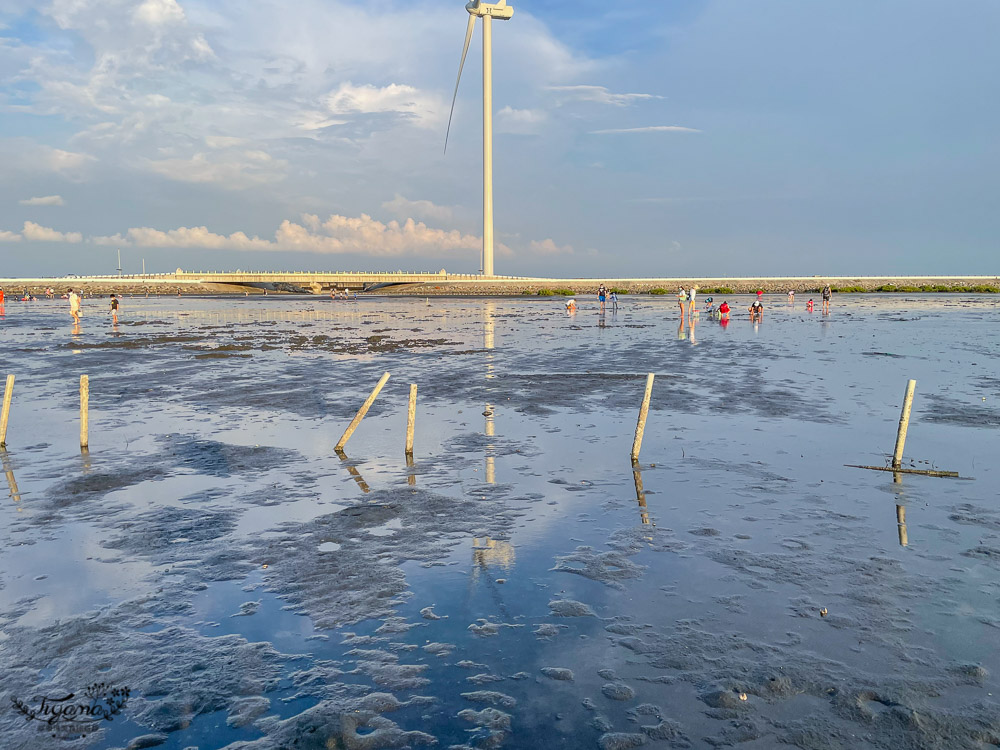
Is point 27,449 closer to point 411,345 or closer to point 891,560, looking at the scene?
point 891,560

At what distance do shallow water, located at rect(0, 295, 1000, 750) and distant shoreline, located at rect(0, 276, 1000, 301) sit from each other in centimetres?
12401

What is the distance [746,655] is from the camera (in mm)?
9023

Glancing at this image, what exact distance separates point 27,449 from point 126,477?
4.99m

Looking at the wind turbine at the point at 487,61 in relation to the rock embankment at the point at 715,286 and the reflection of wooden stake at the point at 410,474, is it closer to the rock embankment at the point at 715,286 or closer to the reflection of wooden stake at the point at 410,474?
the rock embankment at the point at 715,286

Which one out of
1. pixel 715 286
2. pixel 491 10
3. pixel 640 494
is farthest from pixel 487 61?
pixel 640 494

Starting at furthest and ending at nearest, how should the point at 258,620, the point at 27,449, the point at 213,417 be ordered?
the point at 213,417 < the point at 27,449 < the point at 258,620

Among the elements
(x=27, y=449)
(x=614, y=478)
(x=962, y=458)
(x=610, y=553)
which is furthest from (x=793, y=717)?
(x=27, y=449)

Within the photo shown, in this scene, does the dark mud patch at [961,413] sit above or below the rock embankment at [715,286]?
below

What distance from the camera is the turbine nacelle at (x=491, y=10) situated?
121 metres

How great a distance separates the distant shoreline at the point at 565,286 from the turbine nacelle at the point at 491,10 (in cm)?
4871

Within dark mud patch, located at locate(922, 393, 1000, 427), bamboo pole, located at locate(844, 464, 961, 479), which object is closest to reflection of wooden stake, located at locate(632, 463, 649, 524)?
bamboo pole, located at locate(844, 464, 961, 479)

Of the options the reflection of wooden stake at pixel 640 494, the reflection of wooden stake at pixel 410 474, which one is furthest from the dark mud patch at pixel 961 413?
the reflection of wooden stake at pixel 410 474

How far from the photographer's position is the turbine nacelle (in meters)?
121

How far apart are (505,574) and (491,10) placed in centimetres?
12795
